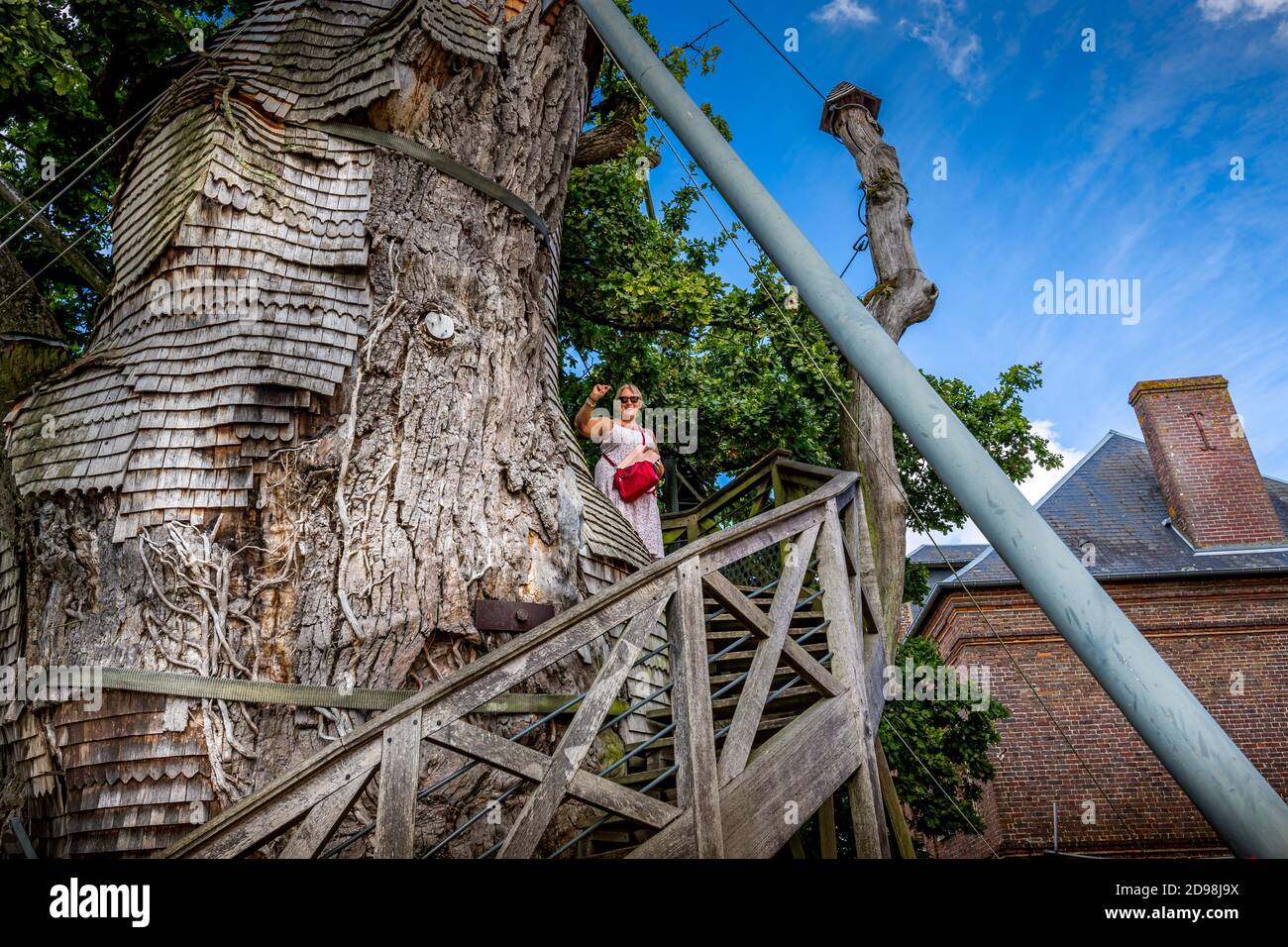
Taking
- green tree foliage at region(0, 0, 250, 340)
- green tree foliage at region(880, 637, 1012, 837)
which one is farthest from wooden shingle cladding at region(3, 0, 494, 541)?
green tree foliage at region(880, 637, 1012, 837)

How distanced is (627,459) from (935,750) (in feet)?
18.1

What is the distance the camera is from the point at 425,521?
167 inches

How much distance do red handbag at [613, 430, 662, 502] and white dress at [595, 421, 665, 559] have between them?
0.16ft

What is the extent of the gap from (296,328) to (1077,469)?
14.2m

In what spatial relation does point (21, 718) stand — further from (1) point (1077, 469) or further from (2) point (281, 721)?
(1) point (1077, 469)

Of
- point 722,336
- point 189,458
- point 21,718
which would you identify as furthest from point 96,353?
point 722,336

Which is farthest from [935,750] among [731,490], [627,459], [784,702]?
[784,702]

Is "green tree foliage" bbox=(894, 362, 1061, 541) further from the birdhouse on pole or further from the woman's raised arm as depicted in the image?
the woman's raised arm

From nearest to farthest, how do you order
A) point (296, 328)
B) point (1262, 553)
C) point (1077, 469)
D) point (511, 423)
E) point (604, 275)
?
point (296, 328)
point (511, 423)
point (604, 275)
point (1262, 553)
point (1077, 469)

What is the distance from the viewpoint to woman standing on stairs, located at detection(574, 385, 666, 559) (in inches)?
241

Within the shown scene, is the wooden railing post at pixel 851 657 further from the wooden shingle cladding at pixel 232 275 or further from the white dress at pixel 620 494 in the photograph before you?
the wooden shingle cladding at pixel 232 275

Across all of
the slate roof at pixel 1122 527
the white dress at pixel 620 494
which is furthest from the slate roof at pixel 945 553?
the white dress at pixel 620 494

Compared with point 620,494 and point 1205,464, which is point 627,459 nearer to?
point 620,494
